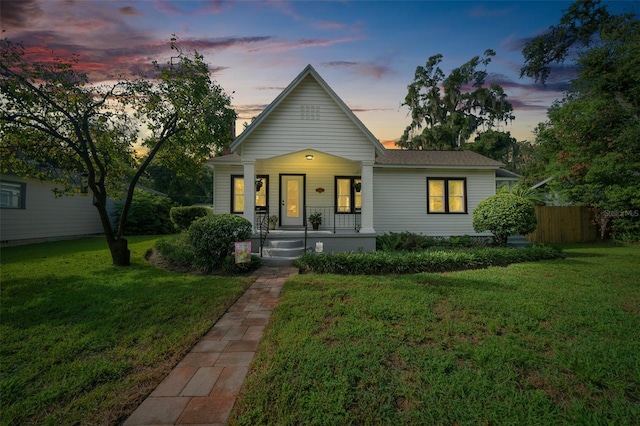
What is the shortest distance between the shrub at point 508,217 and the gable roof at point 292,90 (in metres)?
4.96

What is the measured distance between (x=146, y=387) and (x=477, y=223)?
10945mm

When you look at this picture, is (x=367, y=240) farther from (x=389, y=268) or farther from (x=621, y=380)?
(x=621, y=380)

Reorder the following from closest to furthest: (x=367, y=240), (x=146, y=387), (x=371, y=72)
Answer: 1. (x=146, y=387)
2. (x=367, y=240)
3. (x=371, y=72)

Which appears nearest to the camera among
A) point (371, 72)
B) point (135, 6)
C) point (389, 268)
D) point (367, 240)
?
point (389, 268)

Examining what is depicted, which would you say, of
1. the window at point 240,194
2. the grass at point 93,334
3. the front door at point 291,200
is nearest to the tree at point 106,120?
the grass at point 93,334

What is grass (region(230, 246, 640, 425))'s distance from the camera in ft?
7.15

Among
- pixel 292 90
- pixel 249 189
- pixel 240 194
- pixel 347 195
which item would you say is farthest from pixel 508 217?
pixel 240 194

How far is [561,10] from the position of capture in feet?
60.0

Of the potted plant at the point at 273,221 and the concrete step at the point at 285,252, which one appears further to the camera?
the potted plant at the point at 273,221

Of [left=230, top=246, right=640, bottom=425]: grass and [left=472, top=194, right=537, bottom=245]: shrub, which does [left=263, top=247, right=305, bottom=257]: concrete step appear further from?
[left=472, top=194, right=537, bottom=245]: shrub

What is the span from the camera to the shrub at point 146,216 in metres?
17.3

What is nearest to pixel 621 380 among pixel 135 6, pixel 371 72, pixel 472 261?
pixel 472 261

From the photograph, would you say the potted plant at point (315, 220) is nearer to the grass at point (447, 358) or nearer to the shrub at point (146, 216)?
the grass at point (447, 358)

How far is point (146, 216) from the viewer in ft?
58.0
